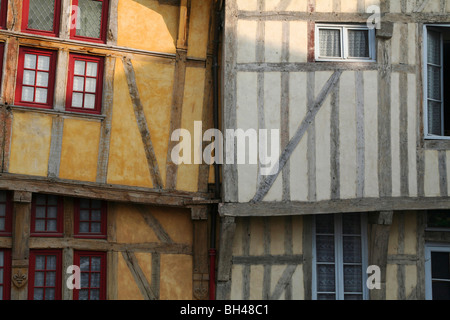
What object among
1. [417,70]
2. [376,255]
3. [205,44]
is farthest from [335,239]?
[205,44]

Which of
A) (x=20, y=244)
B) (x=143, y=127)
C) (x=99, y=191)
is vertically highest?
(x=143, y=127)

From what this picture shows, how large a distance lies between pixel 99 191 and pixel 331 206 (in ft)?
10.6

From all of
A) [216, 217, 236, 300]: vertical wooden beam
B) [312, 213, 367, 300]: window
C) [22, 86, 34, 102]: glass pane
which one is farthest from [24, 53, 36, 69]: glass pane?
[312, 213, 367, 300]: window

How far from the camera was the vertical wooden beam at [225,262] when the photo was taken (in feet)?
33.5

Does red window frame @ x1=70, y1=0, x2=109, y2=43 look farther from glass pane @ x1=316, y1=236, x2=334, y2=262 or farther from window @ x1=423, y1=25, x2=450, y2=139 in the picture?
window @ x1=423, y1=25, x2=450, y2=139

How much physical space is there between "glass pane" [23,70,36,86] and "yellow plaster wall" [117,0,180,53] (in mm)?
→ 1299

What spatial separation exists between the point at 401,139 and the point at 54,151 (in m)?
4.84

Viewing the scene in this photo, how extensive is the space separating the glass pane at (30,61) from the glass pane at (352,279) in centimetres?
530

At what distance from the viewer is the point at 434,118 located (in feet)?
35.2

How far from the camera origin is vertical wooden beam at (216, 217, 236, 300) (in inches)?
402

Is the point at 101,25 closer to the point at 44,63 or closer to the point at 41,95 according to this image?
the point at 44,63

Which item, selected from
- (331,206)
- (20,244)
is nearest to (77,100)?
(20,244)

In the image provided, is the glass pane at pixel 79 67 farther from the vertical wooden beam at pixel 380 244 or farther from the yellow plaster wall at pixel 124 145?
the vertical wooden beam at pixel 380 244

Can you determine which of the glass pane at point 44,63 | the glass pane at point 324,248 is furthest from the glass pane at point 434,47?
the glass pane at point 44,63
